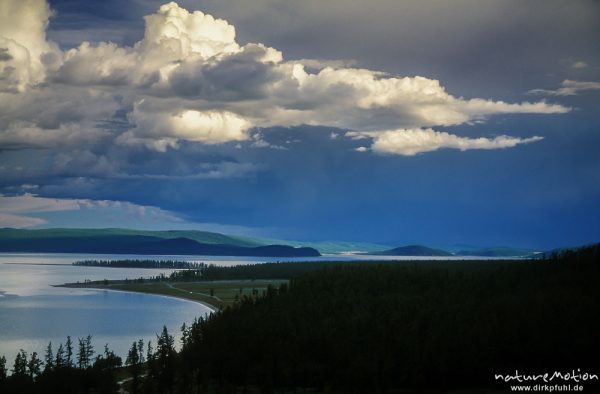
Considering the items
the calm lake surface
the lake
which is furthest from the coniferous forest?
the calm lake surface

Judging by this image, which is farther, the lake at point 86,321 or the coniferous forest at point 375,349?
the lake at point 86,321

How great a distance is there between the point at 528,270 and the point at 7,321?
104035mm

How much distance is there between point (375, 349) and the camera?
89.1 meters

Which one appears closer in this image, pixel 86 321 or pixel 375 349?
pixel 375 349

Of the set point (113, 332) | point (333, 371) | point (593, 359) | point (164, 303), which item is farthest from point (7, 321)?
point (593, 359)

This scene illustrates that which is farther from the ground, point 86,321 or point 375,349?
point 375,349

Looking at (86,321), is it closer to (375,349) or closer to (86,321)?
(86,321)

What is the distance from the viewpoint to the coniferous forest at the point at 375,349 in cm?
8225

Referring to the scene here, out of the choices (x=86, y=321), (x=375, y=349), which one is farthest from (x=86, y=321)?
(x=375, y=349)

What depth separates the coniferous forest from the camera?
270 feet

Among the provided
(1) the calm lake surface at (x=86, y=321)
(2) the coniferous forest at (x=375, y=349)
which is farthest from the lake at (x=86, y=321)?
(2) the coniferous forest at (x=375, y=349)

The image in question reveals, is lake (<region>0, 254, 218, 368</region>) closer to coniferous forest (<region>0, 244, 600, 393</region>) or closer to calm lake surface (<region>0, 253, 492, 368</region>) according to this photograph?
calm lake surface (<region>0, 253, 492, 368</region>)

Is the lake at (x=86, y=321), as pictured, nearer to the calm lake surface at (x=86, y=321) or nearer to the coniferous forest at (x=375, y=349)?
the calm lake surface at (x=86, y=321)

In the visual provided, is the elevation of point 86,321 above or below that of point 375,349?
below
